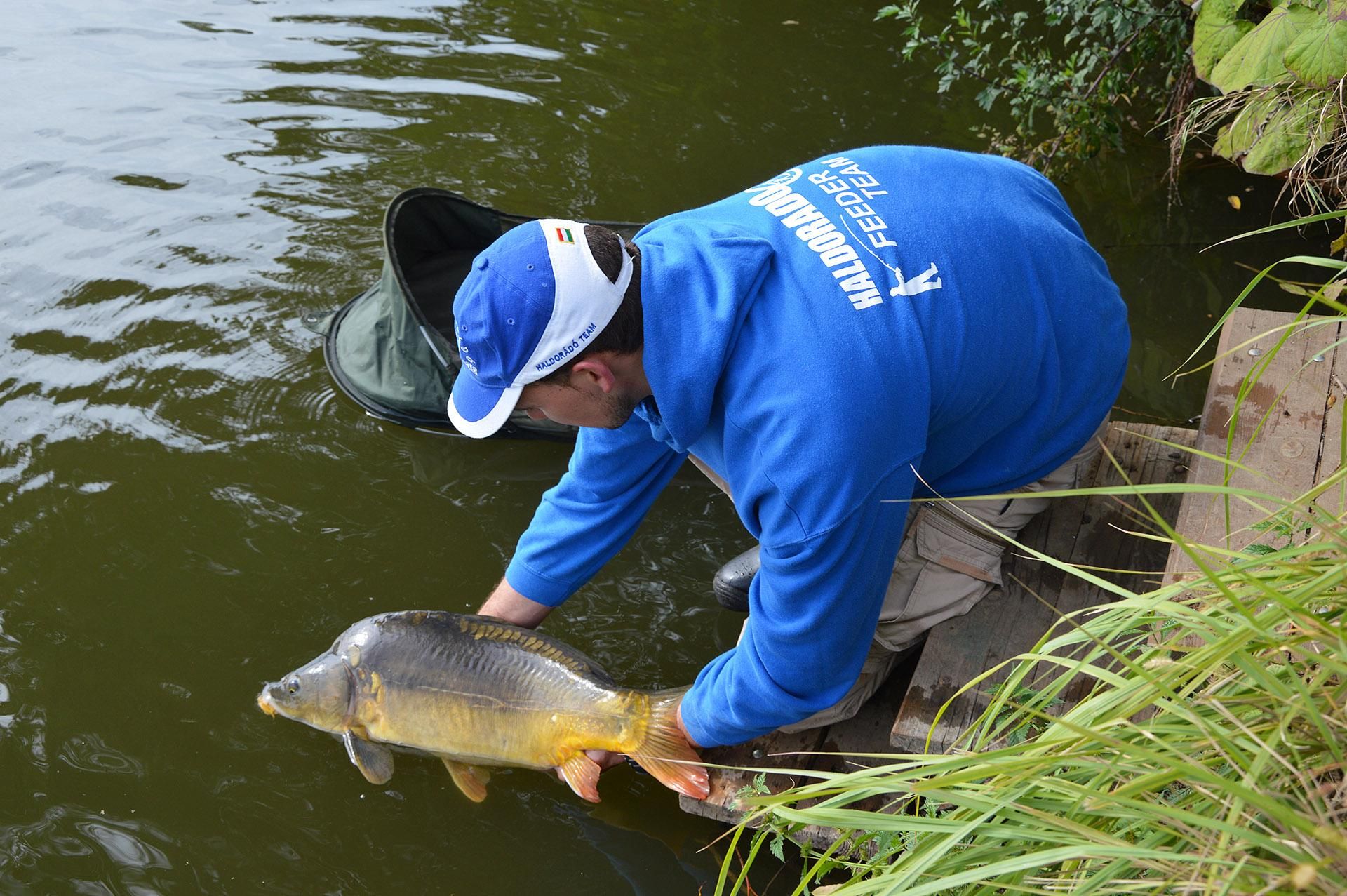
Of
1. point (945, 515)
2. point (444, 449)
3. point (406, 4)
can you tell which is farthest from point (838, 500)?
point (406, 4)

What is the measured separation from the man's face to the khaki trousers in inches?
16.8

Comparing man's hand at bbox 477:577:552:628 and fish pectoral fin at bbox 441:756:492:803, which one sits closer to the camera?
fish pectoral fin at bbox 441:756:492:803

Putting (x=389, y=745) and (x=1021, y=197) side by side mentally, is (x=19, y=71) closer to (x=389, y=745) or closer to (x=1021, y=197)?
(x=389, y=745)

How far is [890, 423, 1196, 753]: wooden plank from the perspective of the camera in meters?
2.69

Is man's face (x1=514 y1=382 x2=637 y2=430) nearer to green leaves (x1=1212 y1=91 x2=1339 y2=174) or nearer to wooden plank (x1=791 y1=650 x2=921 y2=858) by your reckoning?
wooden plank (x1=791 y1=650 x2=921 y2=858)

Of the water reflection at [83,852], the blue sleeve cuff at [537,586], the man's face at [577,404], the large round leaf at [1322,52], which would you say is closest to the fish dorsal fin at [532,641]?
the blue sleeve cuff at [537,586]

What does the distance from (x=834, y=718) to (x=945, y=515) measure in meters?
0.60

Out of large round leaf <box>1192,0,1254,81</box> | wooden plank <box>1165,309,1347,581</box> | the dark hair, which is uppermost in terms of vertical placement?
large round leaf <box>1192,0,1254,81</box>

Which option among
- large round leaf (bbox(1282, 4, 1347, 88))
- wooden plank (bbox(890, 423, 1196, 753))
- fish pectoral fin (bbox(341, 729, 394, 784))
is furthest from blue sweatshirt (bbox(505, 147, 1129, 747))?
large round leaf (bbox(1282, 4, 1347, 88))

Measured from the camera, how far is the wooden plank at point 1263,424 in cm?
265

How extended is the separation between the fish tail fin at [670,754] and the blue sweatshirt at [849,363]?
0.10 meters

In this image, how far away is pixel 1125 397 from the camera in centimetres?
470

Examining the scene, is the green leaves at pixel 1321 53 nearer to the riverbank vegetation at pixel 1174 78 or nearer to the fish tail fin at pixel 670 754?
the riverbank vegetation at pixel 1174 78

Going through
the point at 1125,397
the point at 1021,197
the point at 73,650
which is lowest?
the point at 73,650
